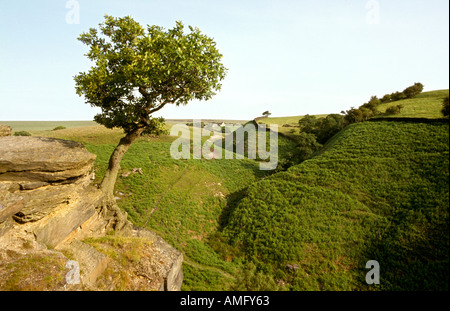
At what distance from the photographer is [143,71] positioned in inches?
495

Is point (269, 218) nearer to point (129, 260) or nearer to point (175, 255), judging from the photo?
point (175, 255)

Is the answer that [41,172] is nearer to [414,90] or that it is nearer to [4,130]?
[4,130]

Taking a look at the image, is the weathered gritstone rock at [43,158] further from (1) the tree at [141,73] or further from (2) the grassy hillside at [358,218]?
(2) the grassy hillside at [358,218]

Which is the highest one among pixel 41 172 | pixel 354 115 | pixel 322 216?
pixel 354 115

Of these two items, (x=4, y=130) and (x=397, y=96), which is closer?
(x=4, y=130)

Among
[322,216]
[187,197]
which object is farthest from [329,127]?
[187,197]

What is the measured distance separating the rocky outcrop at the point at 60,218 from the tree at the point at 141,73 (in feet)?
9.49

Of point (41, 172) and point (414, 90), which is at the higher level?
point (414, 90)

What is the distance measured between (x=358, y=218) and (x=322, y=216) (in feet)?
9.42

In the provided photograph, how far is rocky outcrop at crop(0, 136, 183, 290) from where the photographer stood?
29.2 feet

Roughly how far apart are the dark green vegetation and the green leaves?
11.2 meters

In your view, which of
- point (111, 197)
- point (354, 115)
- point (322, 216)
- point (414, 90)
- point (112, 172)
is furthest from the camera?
point (414, 90)
